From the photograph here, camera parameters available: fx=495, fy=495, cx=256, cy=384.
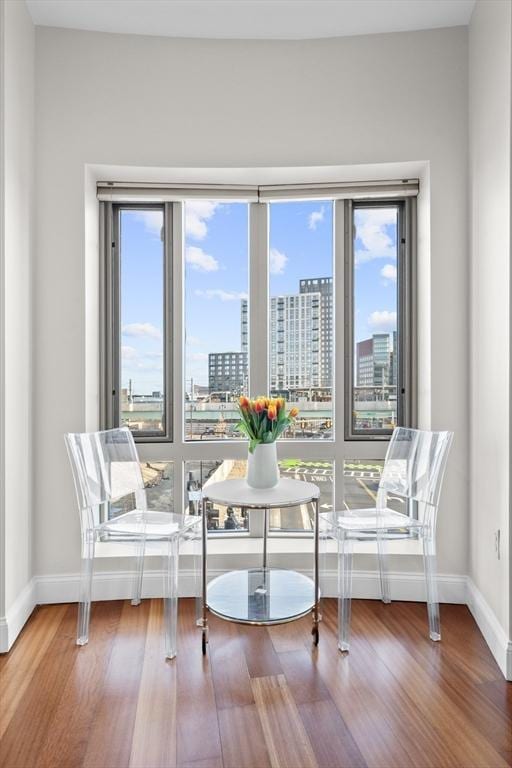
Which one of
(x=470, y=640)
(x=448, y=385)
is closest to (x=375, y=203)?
(x=448, y=385)

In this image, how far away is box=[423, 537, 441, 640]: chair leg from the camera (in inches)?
88.8

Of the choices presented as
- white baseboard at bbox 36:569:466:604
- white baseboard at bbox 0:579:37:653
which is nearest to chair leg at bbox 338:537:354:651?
white baseboard at bbox 36:569:466:604

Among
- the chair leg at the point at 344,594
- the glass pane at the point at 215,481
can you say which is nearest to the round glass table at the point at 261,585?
the chair leg at the point at 344,594

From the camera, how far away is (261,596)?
239cm

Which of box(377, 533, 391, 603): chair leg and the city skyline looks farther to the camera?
the city skyline

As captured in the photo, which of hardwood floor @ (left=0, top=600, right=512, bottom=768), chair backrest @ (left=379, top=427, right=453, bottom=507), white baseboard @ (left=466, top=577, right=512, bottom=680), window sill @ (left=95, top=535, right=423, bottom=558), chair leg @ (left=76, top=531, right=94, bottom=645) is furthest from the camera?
window sill @ (left=95, top=535, right=423, bottom=558)

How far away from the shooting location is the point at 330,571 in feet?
8.94

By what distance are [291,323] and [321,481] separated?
37.5 inches

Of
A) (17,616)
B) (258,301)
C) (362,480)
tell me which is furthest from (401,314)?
(17,616)

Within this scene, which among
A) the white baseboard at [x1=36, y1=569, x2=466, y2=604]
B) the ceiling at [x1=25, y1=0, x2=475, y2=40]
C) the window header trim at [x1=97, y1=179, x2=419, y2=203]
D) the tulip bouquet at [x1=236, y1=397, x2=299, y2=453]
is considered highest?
the ceiling at [x1=25, y1=0, x2=475, y2=40]

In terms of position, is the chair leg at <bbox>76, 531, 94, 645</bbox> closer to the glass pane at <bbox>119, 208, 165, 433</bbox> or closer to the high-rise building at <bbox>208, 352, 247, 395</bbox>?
the glass pane at <bbox>119, 208, 165, 433</bbox>

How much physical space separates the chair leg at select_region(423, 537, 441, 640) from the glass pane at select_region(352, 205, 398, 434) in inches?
31.1

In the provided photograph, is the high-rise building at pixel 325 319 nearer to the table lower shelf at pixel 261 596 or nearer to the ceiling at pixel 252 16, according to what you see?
the table lower shelf at pixel 261 596

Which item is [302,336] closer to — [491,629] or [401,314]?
[401,314]
